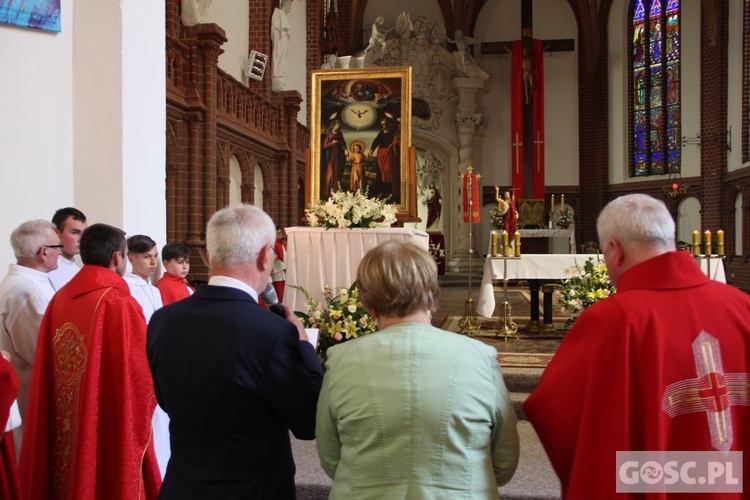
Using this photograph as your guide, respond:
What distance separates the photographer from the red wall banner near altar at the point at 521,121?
736 inches

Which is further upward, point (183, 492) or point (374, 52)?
point (374, 52)

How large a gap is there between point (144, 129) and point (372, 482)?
355 centimetres

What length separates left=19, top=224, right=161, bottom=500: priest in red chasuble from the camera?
301 centimetres

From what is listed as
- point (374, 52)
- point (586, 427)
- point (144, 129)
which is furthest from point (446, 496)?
point (374, 52)

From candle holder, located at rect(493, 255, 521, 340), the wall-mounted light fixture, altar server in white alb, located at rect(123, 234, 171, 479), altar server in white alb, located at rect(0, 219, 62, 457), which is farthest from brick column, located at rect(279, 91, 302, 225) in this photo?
altar server in white alb, located at rect(0, 219, 62, 457)

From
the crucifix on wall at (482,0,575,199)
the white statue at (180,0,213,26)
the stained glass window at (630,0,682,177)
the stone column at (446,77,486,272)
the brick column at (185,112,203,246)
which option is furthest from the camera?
the stone column at (446,77,486,272)

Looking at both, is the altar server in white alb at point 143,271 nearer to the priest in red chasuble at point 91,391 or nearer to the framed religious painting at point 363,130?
the priest in red chasuble at point 91,391

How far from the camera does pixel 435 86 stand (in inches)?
778

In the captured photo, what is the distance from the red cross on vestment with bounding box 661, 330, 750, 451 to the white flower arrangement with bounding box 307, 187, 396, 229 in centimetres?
513

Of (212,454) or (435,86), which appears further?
(435,86)

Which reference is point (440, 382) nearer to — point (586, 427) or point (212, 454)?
point (586, 427)

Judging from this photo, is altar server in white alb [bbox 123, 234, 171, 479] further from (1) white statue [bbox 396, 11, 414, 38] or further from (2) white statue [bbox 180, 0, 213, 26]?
(1) white statue [bbox 396, 11, 414, 38]

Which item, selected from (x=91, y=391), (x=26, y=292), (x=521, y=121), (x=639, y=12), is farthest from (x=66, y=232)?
(x=639, y=12)

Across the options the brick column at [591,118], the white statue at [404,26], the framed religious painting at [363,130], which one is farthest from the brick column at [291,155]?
the brick column at [591,118]
